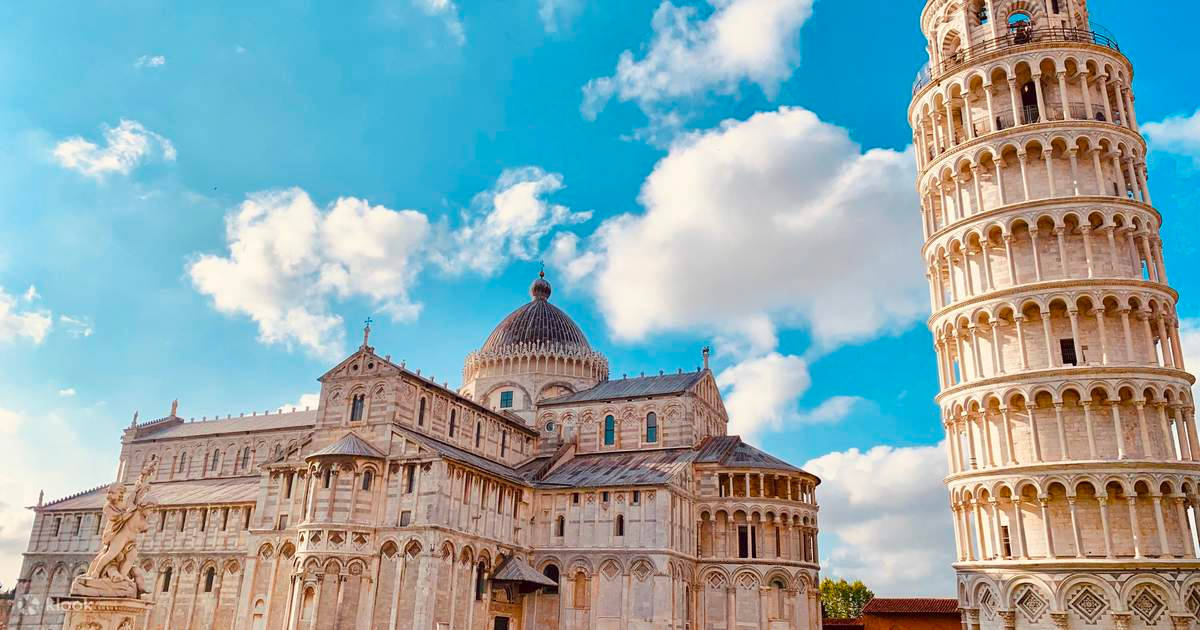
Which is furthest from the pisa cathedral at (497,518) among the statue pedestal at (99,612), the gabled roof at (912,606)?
the statue pedestal at (99,612)

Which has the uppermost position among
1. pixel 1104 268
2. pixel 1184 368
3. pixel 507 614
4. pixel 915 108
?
pixel 915 108

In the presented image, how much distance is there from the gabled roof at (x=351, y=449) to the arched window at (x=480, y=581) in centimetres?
708

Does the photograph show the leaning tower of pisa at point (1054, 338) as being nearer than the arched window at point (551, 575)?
Yes

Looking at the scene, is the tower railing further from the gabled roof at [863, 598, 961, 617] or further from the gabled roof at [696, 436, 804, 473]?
the gabled roof at [863, 598, 961, 617]

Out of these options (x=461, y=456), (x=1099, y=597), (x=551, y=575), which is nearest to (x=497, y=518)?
(x=461, y=456)

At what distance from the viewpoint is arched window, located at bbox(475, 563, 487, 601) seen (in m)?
38.6

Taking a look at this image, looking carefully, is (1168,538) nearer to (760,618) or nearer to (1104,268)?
(1104,268)

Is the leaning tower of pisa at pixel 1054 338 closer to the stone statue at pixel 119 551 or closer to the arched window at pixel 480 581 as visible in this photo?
the arched window at pixel 480 581

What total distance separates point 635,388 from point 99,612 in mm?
34039

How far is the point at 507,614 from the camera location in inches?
1596

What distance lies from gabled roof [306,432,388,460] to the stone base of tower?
26.9 meters

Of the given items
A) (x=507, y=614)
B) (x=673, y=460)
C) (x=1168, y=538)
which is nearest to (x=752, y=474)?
(x=673, y=460)

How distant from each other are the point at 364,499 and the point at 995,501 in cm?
2690

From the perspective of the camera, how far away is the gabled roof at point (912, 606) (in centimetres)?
4900
